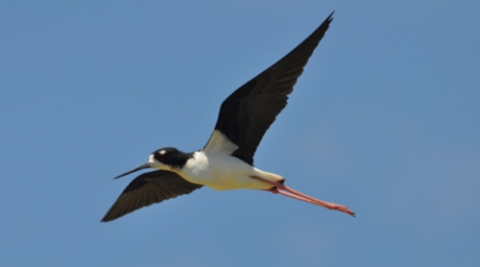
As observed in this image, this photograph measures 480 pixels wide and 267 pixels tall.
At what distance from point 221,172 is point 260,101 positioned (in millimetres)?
1039

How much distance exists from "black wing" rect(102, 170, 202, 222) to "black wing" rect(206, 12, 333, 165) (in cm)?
179

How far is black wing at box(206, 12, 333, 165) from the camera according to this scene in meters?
14.2

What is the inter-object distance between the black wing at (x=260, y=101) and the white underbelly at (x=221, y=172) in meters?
0.20

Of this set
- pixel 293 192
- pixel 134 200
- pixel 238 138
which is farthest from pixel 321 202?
pixel 134 200

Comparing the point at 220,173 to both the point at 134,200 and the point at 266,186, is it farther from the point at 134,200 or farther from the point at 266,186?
the point at 134,200

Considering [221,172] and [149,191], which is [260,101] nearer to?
[221,172]

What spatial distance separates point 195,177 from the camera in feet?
48.6

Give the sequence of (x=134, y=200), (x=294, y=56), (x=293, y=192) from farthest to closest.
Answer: (x=134, y=200)
(x=293, y=192)
(x=294, y=56)

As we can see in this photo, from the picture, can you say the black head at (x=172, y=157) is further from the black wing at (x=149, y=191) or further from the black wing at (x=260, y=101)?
the black wing at (x=149, y=191)

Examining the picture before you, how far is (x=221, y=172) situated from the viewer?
14766 millimetres

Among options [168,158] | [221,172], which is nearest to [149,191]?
[168,158]

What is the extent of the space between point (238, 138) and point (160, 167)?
43.4 inches

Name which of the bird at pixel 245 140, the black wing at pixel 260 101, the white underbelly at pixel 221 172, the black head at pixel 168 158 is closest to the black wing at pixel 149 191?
the bird at pixel 245 140

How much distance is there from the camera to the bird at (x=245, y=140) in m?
14.3
